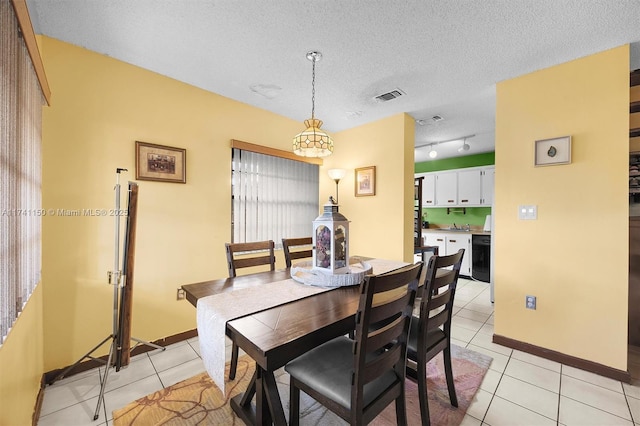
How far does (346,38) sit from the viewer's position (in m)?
1.94

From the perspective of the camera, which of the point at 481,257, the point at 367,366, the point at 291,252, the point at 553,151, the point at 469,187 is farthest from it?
the point at 469,187

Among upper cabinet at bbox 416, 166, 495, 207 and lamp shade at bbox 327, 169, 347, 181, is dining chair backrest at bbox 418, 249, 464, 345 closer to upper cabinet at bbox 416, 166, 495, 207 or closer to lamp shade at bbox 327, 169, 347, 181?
lamp shade at bbox 327, 169, 347, 181

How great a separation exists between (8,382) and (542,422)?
272cm

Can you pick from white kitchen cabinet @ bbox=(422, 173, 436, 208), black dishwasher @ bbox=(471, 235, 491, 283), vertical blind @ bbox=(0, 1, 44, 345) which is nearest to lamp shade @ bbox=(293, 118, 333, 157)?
vertical blind @ bbox=(0, 1, 44, 345)

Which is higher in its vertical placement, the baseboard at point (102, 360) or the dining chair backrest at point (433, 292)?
the dining chair backrest at point (433, 292)

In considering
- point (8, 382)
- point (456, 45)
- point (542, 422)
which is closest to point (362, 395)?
point (542, 422)

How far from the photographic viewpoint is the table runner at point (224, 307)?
3.88 ft

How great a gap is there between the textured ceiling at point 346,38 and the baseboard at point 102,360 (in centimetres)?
243

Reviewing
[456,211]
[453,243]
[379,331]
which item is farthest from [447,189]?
[379,331]

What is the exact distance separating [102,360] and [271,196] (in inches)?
87.3

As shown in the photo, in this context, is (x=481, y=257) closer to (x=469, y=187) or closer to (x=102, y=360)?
(x=469, y=187)

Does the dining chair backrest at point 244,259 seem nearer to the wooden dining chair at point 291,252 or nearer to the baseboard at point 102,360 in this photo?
the wooden dining chair at point 291,252

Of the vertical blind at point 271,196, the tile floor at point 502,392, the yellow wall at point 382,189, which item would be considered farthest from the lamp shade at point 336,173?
the tile floor at point 502,392

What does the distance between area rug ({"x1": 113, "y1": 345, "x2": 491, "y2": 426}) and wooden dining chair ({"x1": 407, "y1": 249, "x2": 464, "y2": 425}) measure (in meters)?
0.14
